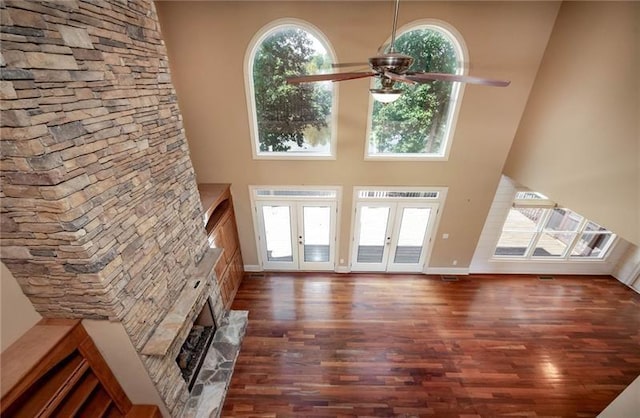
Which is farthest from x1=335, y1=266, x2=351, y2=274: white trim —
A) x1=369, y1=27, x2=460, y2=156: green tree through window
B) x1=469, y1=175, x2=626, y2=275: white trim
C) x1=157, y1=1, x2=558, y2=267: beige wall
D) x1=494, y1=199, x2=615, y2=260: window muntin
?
x1=494, y1=199, x2=615, y2=260: window muntin

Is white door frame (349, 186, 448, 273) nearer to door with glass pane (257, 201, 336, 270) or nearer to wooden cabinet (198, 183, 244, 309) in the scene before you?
door with glass pane (257, 201, 336, 270)

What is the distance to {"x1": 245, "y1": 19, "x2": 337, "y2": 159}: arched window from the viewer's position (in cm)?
376

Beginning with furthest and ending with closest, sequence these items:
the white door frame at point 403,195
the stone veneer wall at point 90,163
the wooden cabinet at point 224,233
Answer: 1. the white door frame at point 403,195
2. the wooden cabinet at point 224,233
3. the stone veneer wall at point 90,163

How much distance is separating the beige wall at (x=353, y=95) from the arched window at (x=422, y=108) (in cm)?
16

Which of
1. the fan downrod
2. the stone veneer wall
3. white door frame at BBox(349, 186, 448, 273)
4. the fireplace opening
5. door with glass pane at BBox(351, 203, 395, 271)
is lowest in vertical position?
the fireplace opening

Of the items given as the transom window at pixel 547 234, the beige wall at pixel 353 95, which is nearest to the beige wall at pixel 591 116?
the beige wall at pixel 353 95

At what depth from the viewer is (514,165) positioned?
4.24 meters

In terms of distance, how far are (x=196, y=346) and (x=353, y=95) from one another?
15.1ft

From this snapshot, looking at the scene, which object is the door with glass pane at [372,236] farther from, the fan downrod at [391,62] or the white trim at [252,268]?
the fan downrod at [391,62]

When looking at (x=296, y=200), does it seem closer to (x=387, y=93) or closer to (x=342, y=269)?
(x=342, y=269)

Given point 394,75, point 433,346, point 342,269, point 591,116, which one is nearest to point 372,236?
point 342,269

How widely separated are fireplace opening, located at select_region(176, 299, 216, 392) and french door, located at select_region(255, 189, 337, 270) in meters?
1.76

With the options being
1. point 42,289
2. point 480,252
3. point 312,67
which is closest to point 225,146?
point 312,67

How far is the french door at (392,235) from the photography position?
4.97 metres
